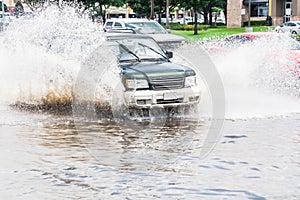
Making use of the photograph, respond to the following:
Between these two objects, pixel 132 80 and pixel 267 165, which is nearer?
pixel 267 165

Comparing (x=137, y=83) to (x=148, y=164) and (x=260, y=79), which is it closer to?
(x=148, y=164)

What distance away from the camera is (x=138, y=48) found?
1311cm

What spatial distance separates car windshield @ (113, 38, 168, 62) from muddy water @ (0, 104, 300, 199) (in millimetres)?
1649

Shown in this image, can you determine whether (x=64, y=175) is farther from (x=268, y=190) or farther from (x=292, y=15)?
(x=292, y=15)

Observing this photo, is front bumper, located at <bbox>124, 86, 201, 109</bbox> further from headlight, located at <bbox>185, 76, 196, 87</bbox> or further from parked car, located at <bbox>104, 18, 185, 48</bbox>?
parked car, located at <bbox>104, 18, 185, 48</bbox>

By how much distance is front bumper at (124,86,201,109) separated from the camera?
464 inches

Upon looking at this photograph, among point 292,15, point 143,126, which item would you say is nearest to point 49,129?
point 143,126

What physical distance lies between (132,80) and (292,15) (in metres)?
56.2

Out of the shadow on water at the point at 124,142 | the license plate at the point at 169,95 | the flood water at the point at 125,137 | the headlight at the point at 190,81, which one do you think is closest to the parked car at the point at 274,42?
the flood water at the point at 125,137

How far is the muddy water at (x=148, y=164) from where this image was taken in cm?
727

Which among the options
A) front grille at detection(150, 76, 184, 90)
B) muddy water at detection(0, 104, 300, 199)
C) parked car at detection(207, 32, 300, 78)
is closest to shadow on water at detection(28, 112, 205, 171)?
muddy water at detection(0, 104, 300, 199)

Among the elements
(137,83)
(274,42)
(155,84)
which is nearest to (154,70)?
(155,84)

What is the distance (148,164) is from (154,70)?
12.5 feet

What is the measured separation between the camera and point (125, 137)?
34.0 feet
